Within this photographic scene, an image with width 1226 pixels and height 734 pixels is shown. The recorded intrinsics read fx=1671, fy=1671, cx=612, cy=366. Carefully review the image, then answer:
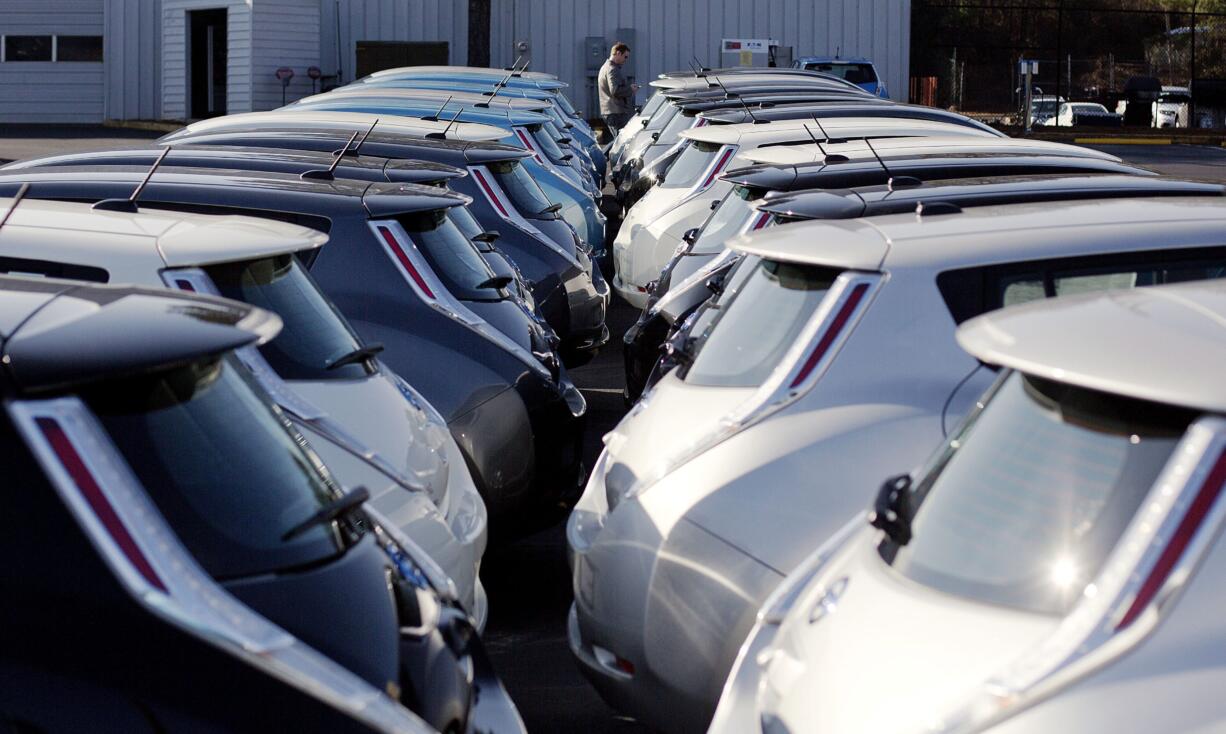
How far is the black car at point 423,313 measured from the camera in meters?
6.34

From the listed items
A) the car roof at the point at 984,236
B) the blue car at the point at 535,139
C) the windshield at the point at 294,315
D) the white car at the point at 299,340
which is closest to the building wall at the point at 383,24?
the blue car at the point at 535,139

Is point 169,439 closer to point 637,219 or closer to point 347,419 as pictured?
point 347,419

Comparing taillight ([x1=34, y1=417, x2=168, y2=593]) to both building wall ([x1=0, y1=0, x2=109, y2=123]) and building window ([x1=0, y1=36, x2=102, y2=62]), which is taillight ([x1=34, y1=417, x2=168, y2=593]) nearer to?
building wall ([x1=0, y1=0, x2=109, y2=123])

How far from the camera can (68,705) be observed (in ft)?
8.36

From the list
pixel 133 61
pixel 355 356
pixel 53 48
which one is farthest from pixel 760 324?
pixel 53 48

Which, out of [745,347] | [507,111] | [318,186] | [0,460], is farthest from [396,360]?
[507,111]

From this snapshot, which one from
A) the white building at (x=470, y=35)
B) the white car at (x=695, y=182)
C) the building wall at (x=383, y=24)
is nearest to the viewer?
the white car at (x=695, y=182)

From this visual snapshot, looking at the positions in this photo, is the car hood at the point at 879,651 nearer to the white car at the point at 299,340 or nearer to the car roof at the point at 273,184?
the white car at the point at 299,340

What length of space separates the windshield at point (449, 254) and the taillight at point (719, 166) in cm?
469

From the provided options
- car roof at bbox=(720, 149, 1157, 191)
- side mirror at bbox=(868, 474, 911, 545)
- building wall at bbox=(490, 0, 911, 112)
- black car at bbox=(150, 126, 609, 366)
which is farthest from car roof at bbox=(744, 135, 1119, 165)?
building wall at bbox=(490, 0, 911, 112)

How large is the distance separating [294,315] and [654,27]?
1323 inches

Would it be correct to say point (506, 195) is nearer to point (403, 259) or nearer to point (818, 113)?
point (818, 113)

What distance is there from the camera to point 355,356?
5.23m

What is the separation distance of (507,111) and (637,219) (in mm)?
2389
